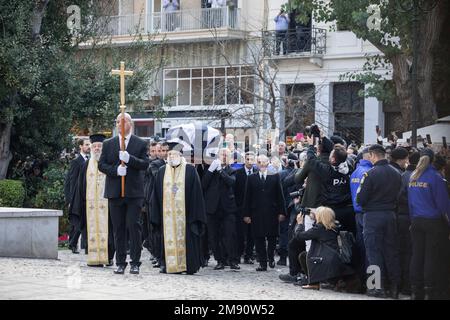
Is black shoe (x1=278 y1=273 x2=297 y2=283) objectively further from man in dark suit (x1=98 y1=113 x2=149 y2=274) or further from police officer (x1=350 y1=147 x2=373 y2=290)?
man in dark suit (x1=98 y1=113 x2=149 y2=274)

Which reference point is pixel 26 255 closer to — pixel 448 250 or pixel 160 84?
pixel 448 250

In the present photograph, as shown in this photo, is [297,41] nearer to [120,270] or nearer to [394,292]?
[120,270]

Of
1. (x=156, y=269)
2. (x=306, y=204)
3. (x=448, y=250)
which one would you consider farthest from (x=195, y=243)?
(x=448, y=250)

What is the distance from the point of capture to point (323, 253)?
44.3ft

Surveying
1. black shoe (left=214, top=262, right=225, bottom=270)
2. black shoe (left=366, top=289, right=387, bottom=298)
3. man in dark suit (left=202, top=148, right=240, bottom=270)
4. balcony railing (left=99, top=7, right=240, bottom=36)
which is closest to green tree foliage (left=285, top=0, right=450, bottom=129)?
man in dark suit (left=202, top=148, right=240, bottom=270)

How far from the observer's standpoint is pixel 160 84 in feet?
135

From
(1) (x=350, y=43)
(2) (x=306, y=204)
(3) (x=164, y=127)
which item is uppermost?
(1) (x=350, y=43)

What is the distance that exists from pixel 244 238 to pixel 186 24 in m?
23.2

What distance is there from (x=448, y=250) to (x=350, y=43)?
2313cm

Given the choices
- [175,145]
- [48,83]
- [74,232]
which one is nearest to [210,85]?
[48,83]

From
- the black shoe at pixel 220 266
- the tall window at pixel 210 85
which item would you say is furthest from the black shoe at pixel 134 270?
the tall window at pixel 210 85

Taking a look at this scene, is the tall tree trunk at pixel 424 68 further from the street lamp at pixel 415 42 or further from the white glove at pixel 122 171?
the white glove at pixel 122 171
